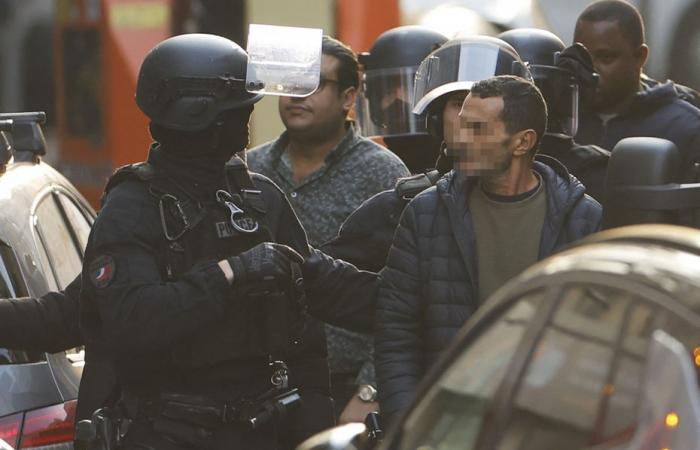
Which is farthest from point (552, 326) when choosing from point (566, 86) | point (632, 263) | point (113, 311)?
point (566, 86)

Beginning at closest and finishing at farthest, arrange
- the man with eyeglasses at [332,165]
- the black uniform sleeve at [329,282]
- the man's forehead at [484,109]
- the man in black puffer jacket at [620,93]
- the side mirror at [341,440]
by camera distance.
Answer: the side mirror at [341,440] → the man's forehead at [484,109] → the black uniform sleeve at [329,282] → the man with eyeglasses at [332,165] → the man in black puffer jacket at [620,93]

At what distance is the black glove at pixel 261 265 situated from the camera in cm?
455

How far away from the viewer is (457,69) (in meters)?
5.62

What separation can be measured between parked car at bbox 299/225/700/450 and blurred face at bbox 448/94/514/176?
1.49 metres

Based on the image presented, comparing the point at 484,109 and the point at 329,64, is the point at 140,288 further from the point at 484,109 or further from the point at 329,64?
the point at 329,64

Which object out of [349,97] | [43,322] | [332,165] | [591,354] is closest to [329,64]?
[349,97]

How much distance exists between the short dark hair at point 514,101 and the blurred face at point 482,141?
16mm

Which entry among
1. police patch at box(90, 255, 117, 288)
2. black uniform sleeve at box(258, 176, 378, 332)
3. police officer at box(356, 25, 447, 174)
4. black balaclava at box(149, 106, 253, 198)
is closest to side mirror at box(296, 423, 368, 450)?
police patch at box(90, 255, 117, 288)

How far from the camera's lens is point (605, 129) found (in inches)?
277

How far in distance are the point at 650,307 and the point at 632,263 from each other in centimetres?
14

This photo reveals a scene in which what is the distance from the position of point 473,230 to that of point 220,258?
686mm

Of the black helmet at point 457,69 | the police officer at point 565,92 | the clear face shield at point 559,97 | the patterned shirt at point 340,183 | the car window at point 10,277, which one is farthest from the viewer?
the patterned shirt at point 340,183

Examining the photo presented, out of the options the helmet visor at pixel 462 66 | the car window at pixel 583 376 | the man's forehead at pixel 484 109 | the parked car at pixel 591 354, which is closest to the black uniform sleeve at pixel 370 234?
the helmet visor at pixel 462 66

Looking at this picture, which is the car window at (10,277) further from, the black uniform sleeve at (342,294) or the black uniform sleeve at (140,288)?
the black uniform sleeve at (342,294)
